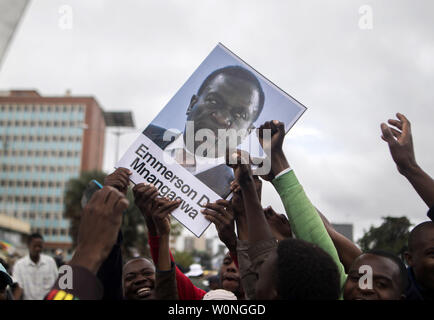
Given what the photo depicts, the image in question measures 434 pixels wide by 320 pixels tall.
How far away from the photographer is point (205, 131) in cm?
244

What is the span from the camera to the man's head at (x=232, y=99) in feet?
7.91

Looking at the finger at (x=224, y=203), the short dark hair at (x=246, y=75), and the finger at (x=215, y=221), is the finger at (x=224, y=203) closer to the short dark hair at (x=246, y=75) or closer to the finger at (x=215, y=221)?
the finger at (x=215, y=221)

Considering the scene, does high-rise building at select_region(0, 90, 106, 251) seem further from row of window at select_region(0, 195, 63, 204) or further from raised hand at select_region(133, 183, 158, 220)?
raised hand at select_region(133, 183, 158, 220)

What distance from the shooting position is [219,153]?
247 cm

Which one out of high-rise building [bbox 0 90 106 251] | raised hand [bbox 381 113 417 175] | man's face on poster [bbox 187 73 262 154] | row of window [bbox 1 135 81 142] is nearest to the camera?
raised hand [bbox 381 113 417 175]

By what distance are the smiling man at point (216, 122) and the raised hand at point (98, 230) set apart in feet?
3.55

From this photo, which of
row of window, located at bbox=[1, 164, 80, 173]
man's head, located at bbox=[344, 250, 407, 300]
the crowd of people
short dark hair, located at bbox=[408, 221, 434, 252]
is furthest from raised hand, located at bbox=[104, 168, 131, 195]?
row of window, located at bbox=[1, 164, 80, 173]

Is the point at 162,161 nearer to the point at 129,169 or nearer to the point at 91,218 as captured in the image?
the point at 129,169

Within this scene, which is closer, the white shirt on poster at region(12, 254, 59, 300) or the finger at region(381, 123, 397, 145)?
the finger at region(381, 123, 397, 145)

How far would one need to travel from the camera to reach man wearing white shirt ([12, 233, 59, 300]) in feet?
21.3

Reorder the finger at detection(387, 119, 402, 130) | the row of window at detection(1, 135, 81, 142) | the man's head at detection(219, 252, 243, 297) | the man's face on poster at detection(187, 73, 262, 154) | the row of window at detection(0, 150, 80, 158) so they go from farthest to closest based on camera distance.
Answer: the row of window at detection(0, 150, 80, 158)
the row of window at detection(1, 135, 81, 142)
the man's head at detection(219, 252, 243, 297)
the man's face on poster at detection(187, 73, 262, 154)
the finger at detection(387, 119, 402, 130)

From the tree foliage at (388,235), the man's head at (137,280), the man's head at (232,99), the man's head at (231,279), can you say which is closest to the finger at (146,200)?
the man's head at (232,99)

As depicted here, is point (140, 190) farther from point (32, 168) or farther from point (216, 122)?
point (32, 168)

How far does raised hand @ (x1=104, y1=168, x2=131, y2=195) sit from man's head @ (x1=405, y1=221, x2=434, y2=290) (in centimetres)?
139
